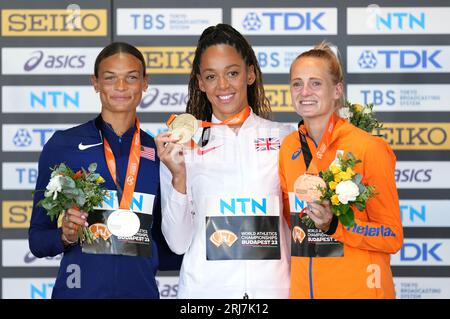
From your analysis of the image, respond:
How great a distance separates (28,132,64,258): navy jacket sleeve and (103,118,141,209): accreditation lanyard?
27 centimetres

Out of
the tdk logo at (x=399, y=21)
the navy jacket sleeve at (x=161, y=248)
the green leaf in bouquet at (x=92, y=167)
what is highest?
the tdk logo at (x=399, y=21)

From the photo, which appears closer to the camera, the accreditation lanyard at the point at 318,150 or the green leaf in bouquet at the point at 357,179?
the green leaf in bouquet at the point at 357,179

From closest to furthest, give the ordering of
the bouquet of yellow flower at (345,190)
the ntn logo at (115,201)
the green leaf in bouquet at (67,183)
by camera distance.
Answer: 1. the bouquet of yellow flower at (345,190)
2. the green leaf in bouquet at (67,183)
3. the ntn logo at (115,201)

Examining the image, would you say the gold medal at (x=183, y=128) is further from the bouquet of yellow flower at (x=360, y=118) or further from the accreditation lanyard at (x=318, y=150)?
the bouquet of yellow flower at (x=360, y=118)

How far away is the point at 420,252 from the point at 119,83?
3.14m

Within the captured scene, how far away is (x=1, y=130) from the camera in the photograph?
5.81m

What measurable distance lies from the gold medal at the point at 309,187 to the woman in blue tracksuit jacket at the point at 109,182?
820mm

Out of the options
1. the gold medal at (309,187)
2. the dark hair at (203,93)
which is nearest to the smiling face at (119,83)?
the dark hair at (203,93)

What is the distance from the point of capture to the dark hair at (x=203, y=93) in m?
3.65

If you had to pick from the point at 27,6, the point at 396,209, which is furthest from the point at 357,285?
the point at 27,6

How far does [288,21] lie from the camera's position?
576 cm

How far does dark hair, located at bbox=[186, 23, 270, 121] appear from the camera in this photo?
3.65 m

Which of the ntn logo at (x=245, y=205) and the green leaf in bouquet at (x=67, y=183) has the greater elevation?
the green leaf in bouquet at (x=67, y=183)

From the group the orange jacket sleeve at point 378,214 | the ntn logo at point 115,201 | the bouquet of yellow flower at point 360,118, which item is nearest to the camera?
the orange jacket sleeve at point 378,214
